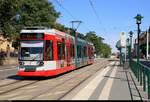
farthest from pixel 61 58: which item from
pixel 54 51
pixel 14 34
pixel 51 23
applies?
pixel 51 23

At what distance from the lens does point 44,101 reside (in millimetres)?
13789

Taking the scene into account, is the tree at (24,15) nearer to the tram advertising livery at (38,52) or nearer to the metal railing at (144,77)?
the tram advertising livery at (38,52)

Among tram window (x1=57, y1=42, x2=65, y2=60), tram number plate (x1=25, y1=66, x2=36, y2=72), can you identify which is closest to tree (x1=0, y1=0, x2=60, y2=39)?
tram window (x1=57, y1=42, x2=65, y2=60)

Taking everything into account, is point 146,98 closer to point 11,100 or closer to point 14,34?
point 11,100

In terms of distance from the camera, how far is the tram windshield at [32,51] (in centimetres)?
2359

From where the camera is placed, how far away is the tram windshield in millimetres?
23594

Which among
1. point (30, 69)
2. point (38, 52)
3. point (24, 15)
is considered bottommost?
point (30, 69)

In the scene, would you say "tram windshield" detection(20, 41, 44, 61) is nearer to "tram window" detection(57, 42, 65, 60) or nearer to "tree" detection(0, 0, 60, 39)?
"tram window" detection(57, 42, 65, 60)

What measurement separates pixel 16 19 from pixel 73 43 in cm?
3041

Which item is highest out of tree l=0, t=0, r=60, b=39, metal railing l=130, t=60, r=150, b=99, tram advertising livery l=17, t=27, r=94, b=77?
tree l=0, t=0, r=60, b=39

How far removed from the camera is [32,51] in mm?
23719

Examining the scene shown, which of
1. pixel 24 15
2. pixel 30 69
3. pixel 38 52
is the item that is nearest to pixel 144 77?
pixel 38 52

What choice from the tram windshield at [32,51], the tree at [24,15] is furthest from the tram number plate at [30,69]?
the tree at [24,15]

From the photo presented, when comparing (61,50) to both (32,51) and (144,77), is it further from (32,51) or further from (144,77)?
(144,77)
